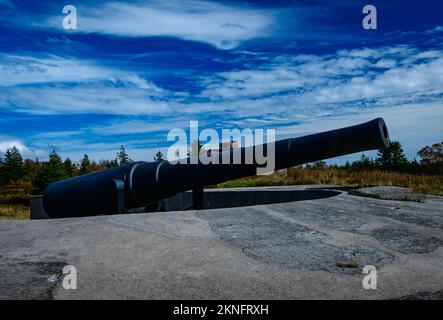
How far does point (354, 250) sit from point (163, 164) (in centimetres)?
381

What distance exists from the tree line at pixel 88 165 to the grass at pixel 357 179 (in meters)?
2.12

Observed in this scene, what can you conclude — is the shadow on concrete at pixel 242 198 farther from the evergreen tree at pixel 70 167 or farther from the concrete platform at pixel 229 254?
the evergreen tree at pixel 70 167

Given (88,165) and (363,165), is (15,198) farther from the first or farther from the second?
(363,165)

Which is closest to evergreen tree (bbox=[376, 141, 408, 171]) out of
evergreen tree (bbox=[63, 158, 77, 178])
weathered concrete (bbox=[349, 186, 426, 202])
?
weathered concrete (bbox=[349, 186, 426, 202])

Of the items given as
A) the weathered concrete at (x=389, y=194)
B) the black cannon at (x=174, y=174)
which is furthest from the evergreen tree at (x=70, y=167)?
the weathered concrete at (x=389, y=194)

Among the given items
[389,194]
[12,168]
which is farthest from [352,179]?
[12,168]

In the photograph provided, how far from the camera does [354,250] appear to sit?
4324 mm

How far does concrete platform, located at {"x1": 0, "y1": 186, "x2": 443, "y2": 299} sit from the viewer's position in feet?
10.6

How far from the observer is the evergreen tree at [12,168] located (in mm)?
38719

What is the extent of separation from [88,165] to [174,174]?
109 feet

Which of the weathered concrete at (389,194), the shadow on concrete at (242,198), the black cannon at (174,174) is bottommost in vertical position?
the shadow on concrete at (242,198)
